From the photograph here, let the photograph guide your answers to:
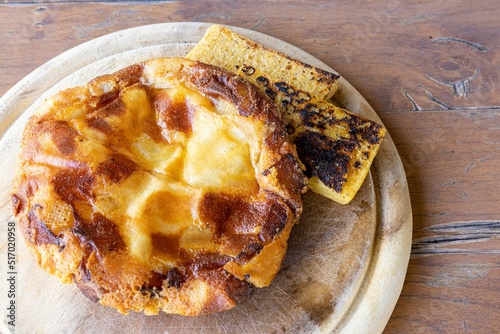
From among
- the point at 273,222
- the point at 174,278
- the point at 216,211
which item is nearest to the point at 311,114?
the point at 273,222

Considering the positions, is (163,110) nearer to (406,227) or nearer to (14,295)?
(14,295)

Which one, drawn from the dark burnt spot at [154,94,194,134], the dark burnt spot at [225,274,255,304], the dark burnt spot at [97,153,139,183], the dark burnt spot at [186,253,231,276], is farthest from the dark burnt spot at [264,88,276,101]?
the dark burnt spot at [225,274,255,304]

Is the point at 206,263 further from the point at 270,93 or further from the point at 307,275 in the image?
the point at 270,93

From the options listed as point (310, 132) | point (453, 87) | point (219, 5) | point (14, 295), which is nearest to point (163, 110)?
point (310, 132)

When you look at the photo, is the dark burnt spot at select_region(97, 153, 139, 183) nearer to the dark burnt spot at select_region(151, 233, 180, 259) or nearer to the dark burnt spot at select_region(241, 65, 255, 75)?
the dark burnt spot at select_region(151, 233, 180, 259)

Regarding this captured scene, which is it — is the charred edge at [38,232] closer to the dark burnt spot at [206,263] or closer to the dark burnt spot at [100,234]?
the dark burnt spot at [100,234]
